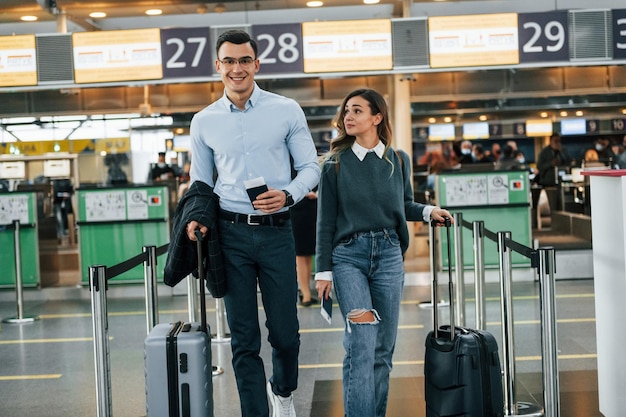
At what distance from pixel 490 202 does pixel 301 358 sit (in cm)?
498

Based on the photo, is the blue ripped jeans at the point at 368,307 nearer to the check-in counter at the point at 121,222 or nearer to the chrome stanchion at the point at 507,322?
the chrome stanchion at the point at 507,322

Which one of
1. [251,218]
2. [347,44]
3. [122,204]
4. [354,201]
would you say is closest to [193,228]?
[251,218]

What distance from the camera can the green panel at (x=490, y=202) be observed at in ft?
33.9

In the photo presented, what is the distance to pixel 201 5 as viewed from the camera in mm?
11062

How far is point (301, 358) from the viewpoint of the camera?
606 centimetres

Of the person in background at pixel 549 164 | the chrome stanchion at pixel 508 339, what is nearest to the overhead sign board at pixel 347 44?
the chrome stanchion at pixel 508 339

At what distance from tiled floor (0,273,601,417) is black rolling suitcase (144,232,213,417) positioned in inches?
52.7

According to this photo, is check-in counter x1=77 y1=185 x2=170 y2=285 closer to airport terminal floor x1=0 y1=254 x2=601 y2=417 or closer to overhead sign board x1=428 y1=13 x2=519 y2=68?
airport terminal floor x1=0 y1=254 x2=601 y2=417

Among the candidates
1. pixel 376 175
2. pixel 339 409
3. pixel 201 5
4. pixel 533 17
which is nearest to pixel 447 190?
pixel 533 17

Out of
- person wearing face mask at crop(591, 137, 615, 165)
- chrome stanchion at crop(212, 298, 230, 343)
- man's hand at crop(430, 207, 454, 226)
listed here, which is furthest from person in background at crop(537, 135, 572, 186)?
man's hand at crop(430, 207, 454, 226)

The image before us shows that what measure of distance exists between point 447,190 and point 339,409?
6.00m

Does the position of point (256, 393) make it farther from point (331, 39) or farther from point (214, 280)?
point (331, 39)

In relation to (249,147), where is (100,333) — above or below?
below

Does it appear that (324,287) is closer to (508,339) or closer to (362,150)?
(362,150)
